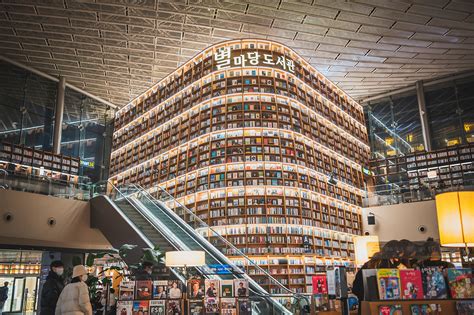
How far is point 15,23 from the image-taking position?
1300 centimetres

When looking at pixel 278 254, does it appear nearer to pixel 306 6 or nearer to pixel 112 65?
pixel 306 6

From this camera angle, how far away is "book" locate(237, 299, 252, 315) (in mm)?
4680

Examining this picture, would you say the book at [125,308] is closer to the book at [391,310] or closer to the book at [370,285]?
the book at [370,285]

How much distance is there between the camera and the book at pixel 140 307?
468 centimetres

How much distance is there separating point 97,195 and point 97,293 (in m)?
5.91

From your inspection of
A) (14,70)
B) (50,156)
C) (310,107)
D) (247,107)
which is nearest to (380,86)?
(310,107)

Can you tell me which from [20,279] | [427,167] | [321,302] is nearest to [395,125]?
[427,167]

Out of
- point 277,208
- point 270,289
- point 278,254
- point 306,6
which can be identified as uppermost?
point 306,6

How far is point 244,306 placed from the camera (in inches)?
185

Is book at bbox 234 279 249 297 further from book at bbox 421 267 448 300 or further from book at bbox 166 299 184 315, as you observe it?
book at bbox 421 267 448 300

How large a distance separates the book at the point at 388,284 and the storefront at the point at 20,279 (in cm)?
1353

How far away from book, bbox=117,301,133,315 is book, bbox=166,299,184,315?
43 cm

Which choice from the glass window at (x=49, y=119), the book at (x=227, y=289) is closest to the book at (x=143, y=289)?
the book at (x=227, y=289)

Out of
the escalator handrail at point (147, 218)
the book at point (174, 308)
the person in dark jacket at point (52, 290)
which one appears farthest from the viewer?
the escalator handrail at point (147, 218)
